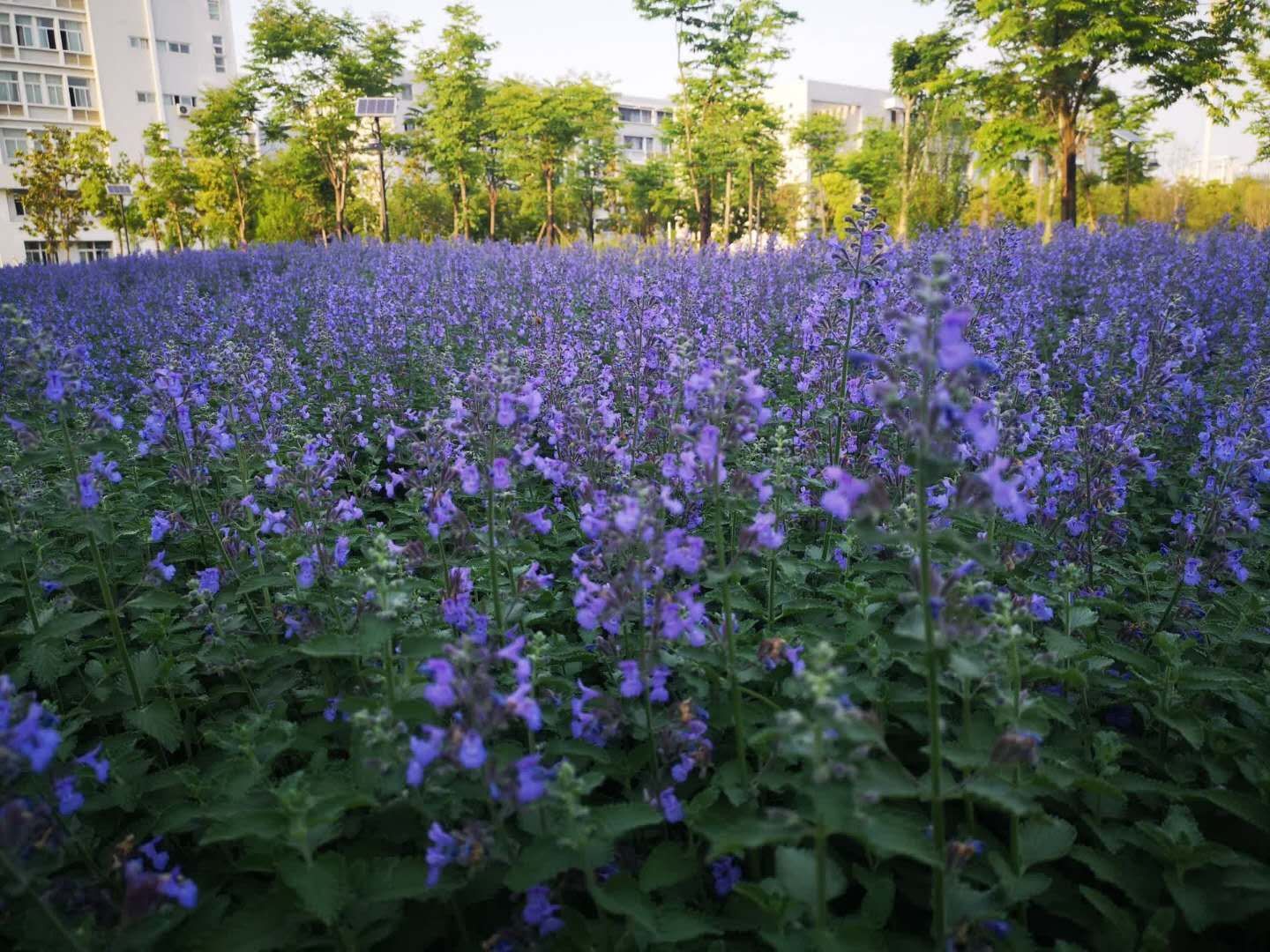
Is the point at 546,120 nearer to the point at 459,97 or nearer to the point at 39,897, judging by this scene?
the point at 459,97

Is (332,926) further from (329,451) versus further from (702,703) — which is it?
(329,451)

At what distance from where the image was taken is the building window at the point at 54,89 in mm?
53719

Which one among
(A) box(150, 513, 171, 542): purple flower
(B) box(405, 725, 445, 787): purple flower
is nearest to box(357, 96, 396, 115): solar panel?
(A) box(150, 513, 171, 542): purple flower

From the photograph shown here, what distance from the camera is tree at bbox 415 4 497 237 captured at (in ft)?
109

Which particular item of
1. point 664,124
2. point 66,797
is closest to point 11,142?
point 664,124

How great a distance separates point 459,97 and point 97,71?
137 feet

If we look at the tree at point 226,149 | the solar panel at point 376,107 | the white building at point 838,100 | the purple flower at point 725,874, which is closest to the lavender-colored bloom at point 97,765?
the purple flower at point 725,874

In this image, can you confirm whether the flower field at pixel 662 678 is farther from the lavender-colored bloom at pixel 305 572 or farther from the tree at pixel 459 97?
the tree at pixel 459 97

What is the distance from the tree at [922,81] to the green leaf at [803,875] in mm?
26233

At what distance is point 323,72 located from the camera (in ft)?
114

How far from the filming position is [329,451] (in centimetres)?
517

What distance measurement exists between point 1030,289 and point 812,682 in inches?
348

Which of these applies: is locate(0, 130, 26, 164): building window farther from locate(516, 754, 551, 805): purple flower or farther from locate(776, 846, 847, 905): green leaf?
locate(776, 846, 847, 905): green leaf

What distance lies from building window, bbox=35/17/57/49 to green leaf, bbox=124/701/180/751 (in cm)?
7264
